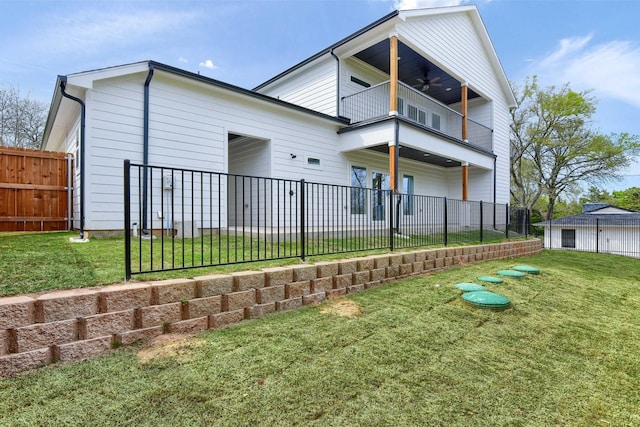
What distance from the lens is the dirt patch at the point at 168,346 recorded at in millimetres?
2301

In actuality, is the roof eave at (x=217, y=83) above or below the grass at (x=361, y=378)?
above

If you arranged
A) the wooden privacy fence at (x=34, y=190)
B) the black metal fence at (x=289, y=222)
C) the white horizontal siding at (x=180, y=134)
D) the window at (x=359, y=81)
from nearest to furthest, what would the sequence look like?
the black metal fence at (x=289, y=222) < the white horizontal siding at (x=180, y=134) < the wooden privacy fence at (x=34, y=190) < the window at (x=359, y=81)

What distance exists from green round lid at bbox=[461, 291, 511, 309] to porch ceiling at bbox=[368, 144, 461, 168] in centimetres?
650

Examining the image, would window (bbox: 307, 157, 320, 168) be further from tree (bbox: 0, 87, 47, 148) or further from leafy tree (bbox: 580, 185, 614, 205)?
leafy tree (bbox: 580, 185, 614, 205)

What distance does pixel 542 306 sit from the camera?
399cm

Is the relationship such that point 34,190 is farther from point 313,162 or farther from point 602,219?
point 602,219

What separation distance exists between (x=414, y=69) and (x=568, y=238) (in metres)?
16.5

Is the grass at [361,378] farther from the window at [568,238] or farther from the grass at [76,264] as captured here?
the window at [568,238]

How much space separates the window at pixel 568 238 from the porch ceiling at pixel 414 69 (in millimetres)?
12125

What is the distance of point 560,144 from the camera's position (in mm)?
22562

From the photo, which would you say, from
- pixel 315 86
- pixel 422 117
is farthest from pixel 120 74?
pixel 422 117

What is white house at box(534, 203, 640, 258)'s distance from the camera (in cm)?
1761

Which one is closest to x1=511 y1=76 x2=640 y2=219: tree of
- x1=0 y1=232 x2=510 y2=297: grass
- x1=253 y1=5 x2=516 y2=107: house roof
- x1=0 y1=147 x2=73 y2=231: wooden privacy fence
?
x1=253 y1=5 x2=516 y2=107: house roof

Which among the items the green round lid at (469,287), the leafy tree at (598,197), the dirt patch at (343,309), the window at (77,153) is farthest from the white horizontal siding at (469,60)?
the leafy tree at (598,197)
